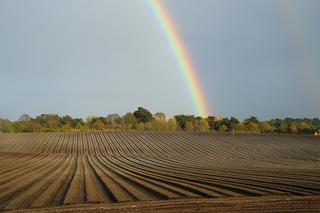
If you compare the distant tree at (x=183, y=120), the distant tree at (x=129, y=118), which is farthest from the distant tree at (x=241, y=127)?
the distant tree at (x=129, y=118)

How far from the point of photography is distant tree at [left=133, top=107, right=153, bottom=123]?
174250 millimetres

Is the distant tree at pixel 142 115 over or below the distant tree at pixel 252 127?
over

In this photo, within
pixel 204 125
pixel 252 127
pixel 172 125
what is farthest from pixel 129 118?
pixel 252 127

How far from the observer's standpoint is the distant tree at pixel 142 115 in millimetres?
174250

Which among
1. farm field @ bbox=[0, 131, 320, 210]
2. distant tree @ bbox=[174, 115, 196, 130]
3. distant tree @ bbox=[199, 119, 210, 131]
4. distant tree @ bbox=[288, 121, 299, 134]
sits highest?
distant tree @ bbox=[174, 115, 196, 130]

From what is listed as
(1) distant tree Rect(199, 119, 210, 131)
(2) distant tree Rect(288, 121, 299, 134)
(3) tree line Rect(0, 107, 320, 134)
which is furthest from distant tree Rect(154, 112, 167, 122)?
(2) distant tree Rect(288, 121, 299, 134)

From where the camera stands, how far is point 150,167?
45.6 metres

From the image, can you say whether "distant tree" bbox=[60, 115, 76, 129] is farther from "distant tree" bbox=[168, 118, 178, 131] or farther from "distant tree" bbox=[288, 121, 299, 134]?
"distant tree" bbox=[288, 121, 299, 134]

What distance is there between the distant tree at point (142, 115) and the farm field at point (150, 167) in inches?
2609

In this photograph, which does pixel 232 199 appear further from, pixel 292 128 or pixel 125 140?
pixel 292 128

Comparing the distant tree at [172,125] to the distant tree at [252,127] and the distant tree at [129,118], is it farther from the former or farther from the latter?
the distant tree at [252,127]

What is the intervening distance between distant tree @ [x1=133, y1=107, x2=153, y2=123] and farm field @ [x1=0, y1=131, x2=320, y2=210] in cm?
6627

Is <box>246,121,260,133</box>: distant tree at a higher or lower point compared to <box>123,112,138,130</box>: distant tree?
lower

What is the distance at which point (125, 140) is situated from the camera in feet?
309
